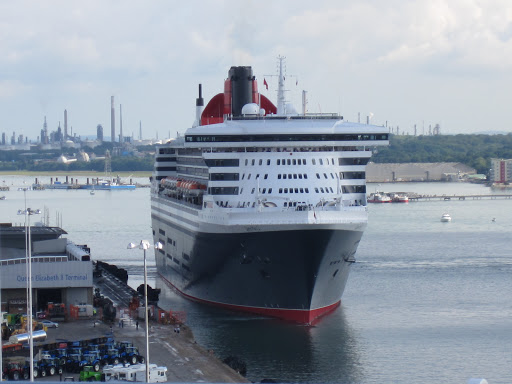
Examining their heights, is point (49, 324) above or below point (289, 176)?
below

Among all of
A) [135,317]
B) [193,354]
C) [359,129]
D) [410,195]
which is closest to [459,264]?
[359,129]

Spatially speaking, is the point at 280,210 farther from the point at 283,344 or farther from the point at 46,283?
the point at 46,283

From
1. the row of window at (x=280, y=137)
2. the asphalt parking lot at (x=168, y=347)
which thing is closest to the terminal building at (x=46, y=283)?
the asphalt parking lot at (x=168, y=347)

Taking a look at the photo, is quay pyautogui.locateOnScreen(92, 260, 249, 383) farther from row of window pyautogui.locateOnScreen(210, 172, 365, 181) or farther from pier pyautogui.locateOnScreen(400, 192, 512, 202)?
pier pyautogui.locateOnScreen(400, 192, 512, 202)

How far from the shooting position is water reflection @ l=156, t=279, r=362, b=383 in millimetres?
33781

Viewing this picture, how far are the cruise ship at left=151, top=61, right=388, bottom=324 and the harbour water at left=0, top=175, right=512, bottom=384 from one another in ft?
3.60

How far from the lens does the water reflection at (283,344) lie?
33.8 meters

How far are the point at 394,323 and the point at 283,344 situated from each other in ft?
18.3

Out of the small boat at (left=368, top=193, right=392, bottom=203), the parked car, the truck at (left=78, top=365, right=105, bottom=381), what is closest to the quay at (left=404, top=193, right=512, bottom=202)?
the small boat at (left=368, top=193, right=392, bottom=203)

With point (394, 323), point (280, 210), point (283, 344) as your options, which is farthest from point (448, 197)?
point (283, 344)

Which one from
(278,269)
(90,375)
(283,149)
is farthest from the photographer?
(283,149)

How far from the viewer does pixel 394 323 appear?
1613 inches

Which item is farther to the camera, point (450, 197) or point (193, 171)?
point (450, 197)

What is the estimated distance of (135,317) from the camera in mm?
38844
